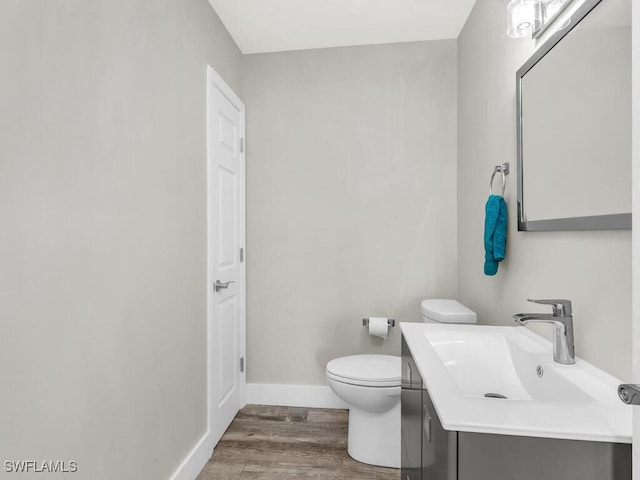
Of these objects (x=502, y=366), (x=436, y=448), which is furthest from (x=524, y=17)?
(x=436, y=448)

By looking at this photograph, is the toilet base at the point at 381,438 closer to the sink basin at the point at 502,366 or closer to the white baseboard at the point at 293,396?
the white baseboard at the point at 293,396

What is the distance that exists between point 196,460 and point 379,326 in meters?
1.29

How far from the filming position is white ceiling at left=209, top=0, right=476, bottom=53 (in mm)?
2193

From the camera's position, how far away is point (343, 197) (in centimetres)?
267

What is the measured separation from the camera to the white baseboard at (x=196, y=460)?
1761 mm

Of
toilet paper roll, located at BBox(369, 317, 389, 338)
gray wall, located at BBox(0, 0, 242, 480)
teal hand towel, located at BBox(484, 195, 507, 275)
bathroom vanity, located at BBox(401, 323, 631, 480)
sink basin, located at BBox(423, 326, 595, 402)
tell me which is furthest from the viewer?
toilet paper roll, located at BBox(369, 317, 389, 338)

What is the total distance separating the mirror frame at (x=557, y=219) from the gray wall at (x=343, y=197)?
3.54 feet

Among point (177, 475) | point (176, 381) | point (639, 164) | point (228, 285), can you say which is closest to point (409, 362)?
point (639, 164)

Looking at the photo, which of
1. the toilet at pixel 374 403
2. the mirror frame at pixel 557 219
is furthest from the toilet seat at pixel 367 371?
the mirror frame at pixel 557 219

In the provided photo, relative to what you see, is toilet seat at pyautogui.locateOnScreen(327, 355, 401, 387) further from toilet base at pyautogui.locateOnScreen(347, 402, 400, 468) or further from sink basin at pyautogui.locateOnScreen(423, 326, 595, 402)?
sink basin at pyautogui.locateOnScreen(423, 326, 595, 402)

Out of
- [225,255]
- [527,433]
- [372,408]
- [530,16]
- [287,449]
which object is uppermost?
[530,16]

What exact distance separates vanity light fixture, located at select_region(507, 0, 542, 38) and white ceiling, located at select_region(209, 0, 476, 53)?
91 cm

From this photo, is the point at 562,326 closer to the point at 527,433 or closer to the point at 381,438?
the point at 527,433

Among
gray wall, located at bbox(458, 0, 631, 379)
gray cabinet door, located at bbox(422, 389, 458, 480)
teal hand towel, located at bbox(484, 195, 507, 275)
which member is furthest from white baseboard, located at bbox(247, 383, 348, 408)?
gray cabinet door, located at bbox(422, 389, 458, 480)
